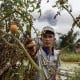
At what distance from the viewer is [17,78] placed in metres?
1.79

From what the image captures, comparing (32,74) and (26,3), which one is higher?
(26,3)

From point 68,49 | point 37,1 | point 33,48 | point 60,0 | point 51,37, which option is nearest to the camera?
point 68,49

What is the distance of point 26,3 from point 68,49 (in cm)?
71

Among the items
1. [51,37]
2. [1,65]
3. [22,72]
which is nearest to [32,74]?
[22,72]

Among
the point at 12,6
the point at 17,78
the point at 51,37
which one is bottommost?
the point at 17,78

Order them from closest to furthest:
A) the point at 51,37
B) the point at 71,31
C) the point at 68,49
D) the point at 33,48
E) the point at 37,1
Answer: the point at 68,49 → the point at 33,48 → the point at 71,31 → the point at 37,1 → the point at 51,37

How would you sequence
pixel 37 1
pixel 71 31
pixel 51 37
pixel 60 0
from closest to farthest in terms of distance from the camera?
pixel 71 31 < pixel 60 0 < pixel 37 1 < pixel 51 37

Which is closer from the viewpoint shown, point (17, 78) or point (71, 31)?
point (71, 31)

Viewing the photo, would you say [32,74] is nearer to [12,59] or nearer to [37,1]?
[12,59]

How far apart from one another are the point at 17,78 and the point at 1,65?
0.35 feet

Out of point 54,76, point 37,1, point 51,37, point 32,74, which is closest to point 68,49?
point 54,76

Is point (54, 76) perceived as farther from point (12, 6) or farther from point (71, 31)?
point (12, 6)

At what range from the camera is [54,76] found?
1481mm

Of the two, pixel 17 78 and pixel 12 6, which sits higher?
pixel 12 6
